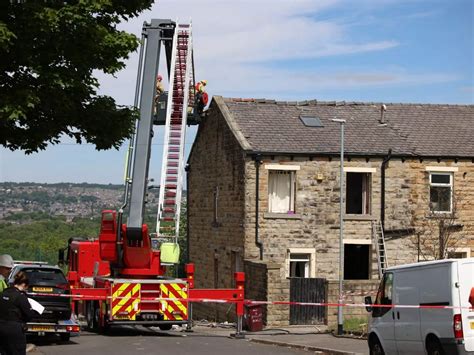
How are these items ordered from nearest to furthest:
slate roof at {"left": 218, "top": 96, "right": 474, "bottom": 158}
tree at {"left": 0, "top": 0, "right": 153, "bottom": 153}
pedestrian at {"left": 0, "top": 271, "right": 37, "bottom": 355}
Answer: pedestrian at {"left": 0, "top": 271, "right": 37, "bottom": 355} → tree at {"left": 0, "top": 0, "right": 153, "bottom": 153} → slate roof at {"left": 218, "top": 96, "right": 474, "bottom": 158}

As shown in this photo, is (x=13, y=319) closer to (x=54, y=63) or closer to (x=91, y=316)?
(x=54, y=63)

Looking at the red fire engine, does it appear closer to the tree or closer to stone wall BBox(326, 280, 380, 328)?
the tree

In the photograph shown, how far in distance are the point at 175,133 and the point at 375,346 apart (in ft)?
59.2

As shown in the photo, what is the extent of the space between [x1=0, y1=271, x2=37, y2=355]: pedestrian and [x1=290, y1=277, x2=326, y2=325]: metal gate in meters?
21.2

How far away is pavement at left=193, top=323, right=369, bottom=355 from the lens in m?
22.5

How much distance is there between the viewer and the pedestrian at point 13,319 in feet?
40.8

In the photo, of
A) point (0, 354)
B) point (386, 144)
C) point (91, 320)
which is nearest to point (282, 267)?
point (386, 144)

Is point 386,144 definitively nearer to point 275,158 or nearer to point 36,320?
point 275,158

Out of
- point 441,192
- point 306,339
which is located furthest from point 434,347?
point 441,192

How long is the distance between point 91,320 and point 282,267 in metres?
9.88

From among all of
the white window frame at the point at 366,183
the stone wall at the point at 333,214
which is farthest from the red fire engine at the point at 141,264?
the white window frame at the point at 366,183

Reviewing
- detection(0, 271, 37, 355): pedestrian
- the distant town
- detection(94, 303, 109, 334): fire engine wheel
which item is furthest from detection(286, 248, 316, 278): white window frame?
the distant town

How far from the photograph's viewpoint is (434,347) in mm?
16078

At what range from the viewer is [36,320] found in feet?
74.9
